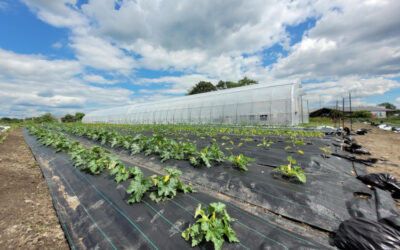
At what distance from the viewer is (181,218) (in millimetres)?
2283

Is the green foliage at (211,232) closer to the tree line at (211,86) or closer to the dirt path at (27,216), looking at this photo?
the dirt path at (27,216)

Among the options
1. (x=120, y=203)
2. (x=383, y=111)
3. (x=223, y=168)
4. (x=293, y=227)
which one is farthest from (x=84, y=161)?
(x=383, y=111)

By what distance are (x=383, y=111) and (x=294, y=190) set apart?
6278 centimetres

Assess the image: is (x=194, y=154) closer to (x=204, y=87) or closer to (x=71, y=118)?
(x=204, y=87)

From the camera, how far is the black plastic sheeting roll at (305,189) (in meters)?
2.49

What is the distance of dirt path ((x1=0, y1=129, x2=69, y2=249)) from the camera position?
7.59 feet

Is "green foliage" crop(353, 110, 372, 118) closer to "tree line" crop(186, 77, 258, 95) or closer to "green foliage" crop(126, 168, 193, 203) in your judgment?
"tree line" crop(186, 77, 258, 95)

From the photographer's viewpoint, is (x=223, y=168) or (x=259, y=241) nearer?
(x=259, y=241)

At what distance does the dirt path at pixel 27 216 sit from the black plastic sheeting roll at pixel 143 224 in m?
0.19

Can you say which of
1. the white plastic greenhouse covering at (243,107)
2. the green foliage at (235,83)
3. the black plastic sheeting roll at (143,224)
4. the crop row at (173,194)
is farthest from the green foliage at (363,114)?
the crop row at (173,194)

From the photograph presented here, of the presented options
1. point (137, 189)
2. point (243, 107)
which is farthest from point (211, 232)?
point (243, 107)

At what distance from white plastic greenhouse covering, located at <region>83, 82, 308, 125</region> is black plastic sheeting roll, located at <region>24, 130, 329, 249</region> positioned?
13.5 m

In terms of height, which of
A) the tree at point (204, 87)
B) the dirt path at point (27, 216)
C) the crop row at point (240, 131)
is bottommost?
the dirt path at point (27, 216)

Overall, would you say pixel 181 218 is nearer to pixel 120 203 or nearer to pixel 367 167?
pixel 120 203
